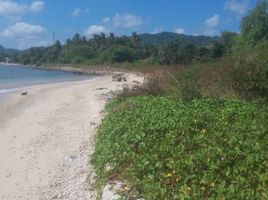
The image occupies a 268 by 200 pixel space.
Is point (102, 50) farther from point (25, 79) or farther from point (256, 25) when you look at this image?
point (256, 25)

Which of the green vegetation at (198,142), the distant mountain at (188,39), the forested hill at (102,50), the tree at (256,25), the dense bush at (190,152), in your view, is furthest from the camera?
the forested hill at (102,50)

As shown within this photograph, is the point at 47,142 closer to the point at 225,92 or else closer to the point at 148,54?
the point at 225,92

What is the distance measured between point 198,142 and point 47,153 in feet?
15.4

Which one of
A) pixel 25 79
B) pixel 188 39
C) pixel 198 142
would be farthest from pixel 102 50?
pixel 198 142

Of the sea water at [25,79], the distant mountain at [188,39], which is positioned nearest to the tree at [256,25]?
the sea water at [25,79]

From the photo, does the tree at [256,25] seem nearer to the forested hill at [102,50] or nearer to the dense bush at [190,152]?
the dense bush at [190,152]

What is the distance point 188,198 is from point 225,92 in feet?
30.1

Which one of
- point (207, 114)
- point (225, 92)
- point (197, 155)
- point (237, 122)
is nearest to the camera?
point (197, 155)

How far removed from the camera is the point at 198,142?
8.03m

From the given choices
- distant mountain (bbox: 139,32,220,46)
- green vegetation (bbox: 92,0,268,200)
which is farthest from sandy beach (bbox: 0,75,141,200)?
distant mountain (bbox: 139,32,220,46)

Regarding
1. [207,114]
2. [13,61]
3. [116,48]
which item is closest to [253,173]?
[207,114]

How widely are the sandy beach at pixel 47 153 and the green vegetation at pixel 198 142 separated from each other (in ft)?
1.98

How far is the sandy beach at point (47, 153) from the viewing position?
8.55 meters

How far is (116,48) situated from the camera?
10725 centimetres
